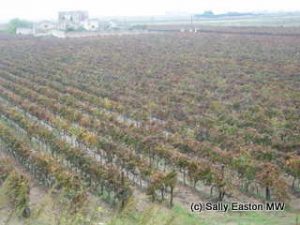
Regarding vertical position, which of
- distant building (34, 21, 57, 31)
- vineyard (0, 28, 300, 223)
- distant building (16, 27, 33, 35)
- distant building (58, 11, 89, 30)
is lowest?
vineyard (0, 28, 300, 223)

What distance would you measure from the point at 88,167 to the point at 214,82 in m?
24.0

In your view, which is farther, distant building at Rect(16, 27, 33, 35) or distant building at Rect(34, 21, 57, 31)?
distant building at Rect(16, 27, 33, 35)

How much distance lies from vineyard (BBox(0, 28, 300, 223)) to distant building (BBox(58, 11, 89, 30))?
187 ft

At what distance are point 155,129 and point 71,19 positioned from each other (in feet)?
307

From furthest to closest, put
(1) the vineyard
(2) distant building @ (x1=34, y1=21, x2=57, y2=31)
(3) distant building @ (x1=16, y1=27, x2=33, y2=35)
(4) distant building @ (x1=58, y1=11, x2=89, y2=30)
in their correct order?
1. (3) distant building @ (x1=16, y1=27, x2=33, y2=35)
2. (4) distant building @ (x1=58, y1=11, x2=89, y2=30)
3. (2) distant building @ (x1=34, y1=21, x2=57, y2=31)
4. (1) the vineyard

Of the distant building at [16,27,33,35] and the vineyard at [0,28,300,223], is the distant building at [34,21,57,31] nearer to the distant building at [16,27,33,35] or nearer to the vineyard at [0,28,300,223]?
the distant building at [16,27,33,35]

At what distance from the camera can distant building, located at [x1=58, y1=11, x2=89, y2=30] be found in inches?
4427

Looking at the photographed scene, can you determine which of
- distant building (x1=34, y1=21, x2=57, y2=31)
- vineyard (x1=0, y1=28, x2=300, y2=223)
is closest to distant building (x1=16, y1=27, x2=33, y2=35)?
distant building (x1=34, y1=21, x2=57, y2=31)

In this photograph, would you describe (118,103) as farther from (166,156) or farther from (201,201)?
(201,201)

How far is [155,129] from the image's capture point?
2592cm

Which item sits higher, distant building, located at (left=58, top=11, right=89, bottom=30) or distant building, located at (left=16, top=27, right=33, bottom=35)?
distant building, located at (left=58, top=11, right=89, bottom=30)

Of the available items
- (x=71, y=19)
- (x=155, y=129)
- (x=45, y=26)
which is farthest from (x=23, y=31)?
(x=155, y=129)

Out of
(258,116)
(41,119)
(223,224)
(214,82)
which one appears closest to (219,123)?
(258,116)

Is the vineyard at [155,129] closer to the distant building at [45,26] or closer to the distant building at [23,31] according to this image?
the distant building at [45,26]
